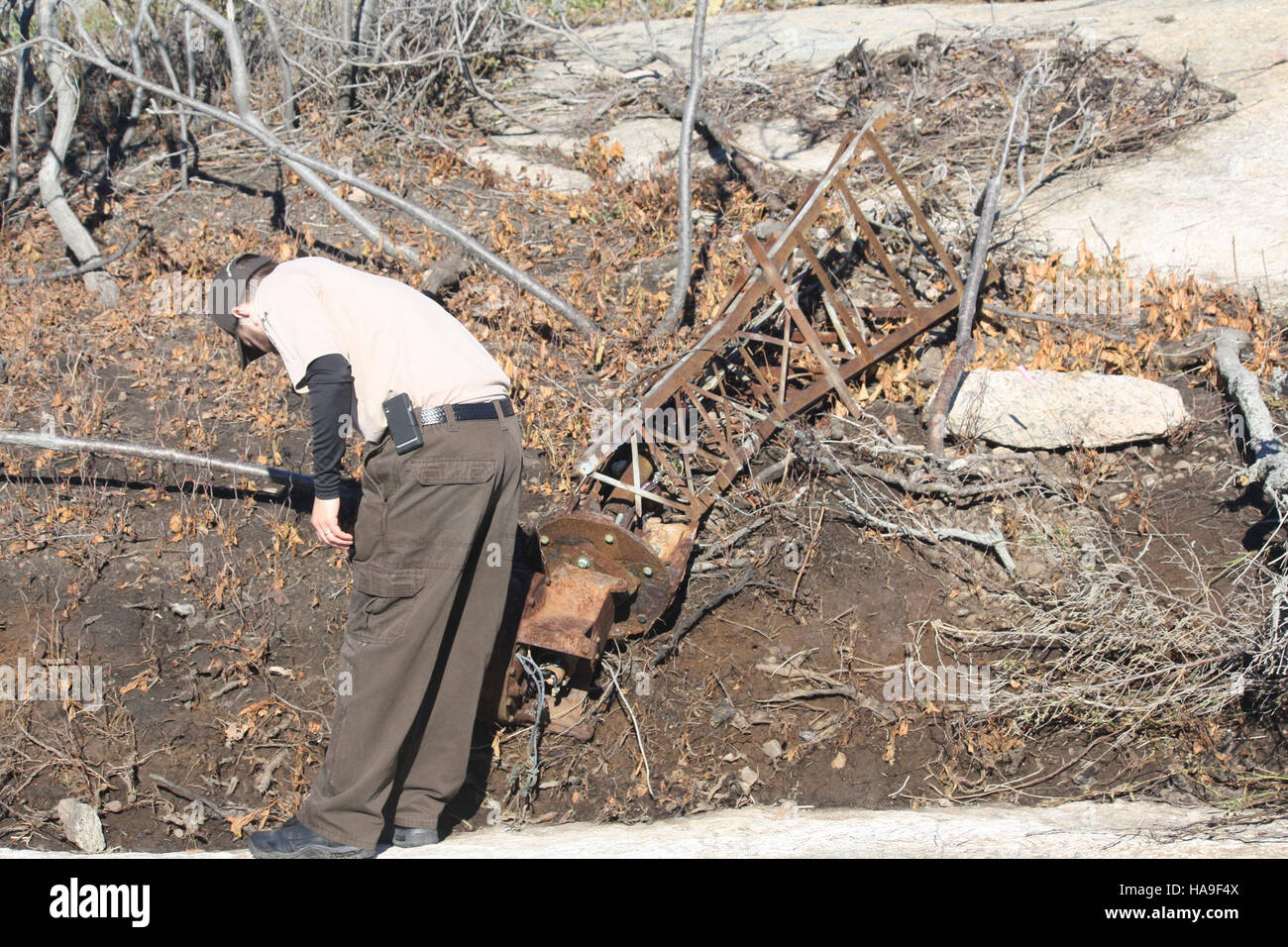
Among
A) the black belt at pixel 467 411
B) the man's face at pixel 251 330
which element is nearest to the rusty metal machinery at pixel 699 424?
the black belt at pixel 467 411

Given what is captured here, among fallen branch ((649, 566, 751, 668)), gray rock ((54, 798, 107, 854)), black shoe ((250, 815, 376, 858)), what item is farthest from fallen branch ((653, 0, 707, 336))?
gray rock ((54, 798, 107, 854))

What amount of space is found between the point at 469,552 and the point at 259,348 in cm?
115

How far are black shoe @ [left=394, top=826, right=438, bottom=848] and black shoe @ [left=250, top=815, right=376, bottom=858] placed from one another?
174 millimetres

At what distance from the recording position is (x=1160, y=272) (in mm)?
6652

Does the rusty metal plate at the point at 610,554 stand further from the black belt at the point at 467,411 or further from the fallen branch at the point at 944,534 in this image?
the fallen branch at the point at 944,534

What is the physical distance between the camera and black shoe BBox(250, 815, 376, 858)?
3.73m

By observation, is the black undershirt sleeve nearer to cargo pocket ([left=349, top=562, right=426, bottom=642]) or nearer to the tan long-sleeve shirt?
the tan long-sleeve shirt

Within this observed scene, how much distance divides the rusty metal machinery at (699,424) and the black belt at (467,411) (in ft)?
2.54

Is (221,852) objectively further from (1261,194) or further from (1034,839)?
Answer: (1261,194)

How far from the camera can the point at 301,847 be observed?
12.3 feet

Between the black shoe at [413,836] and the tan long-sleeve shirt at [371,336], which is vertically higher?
the tan long-sleeve shirt at [371,336]

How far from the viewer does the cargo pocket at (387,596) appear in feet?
12.3

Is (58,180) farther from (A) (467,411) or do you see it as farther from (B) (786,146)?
(B) (786,146)

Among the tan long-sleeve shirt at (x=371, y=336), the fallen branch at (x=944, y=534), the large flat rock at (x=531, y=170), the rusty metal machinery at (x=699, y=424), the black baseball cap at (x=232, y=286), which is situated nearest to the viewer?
the tan long-sleeve shirt at (x=371, y=336)
